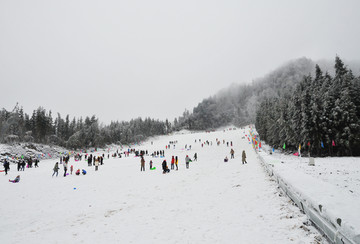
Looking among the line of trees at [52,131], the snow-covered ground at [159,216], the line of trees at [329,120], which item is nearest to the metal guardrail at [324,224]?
the snow-covered ground at [159,216]

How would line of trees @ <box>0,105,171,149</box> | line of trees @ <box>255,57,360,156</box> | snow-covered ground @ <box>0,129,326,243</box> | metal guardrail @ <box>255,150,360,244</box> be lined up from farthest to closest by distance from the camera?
line of trees @ <box>0,105,171,149</box> → line of trees @ <box>255,57,360,156</box> → snow-covered ground @ <box>0,129,326,243</box> → metal guardrail @ <box>255,150,360,244</box>

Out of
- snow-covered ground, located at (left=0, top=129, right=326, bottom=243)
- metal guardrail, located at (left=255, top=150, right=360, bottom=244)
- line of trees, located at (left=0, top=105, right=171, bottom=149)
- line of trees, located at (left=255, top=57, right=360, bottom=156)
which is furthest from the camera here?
line of trees, located at (left=0, top=105, right=171, bottom=149)

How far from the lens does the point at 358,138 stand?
91.0 feet

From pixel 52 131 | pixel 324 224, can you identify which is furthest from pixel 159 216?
pixel 52 131

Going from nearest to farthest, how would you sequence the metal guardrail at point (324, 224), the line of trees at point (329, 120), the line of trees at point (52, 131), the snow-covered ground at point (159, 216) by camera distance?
the metal guardrail at point (324, 224) → the snow-covered ground at point (159, 216) → the line of trees at point (329, 120) → the line of trees at point (52, 131)

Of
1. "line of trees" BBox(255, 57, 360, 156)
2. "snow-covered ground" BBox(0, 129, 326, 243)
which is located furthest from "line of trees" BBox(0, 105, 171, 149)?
"line of trees" BBox(255, 57, 360, 156)

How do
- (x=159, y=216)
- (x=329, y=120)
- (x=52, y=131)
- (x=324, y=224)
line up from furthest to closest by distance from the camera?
(x=52, y=131), (x=329, y=120), (x=159, y=216), (x=324, y=224)

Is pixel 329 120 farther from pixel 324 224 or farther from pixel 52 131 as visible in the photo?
pixel 52 131

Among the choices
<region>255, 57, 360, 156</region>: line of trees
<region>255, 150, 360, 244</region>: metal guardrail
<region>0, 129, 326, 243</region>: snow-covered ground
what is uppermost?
<region>255, 57, 360, 156</region>: line of trees

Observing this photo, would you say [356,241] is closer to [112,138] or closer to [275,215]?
[275,215]

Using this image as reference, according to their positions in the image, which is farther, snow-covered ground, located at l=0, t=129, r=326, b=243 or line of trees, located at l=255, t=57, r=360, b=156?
line of trees, located at l=255, t=57, r=360, b=156

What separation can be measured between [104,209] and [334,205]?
32.9 ft

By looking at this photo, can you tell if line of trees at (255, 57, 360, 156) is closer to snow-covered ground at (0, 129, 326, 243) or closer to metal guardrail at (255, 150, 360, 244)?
snow-covered ground at (0, 129, 326, 243)

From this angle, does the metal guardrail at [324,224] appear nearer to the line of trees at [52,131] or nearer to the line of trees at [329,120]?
the line of trees at [329,120]
